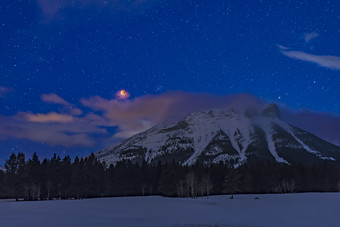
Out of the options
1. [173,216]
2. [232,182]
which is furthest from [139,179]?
[173,216]

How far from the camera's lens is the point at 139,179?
148 metres

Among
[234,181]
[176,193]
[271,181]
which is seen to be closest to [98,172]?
[176,193]

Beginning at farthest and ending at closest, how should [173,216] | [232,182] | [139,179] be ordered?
[139,179]
[232,182]
[173,216]

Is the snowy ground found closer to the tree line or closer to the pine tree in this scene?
the pine tree

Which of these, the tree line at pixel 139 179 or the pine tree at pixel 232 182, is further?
the tree line at pixel 139 179

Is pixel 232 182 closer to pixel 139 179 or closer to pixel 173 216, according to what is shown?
pixel 139 179

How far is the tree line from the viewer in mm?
123250

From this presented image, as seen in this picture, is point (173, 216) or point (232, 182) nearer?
point (173, 216)

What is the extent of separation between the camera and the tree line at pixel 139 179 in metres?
123

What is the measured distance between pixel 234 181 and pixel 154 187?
42614 millimetres

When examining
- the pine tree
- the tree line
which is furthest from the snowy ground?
Result: the tree line

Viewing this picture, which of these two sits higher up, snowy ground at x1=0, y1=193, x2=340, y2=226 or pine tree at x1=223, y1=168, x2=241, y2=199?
pine tree at x1=223, y1=168, x2=241, y2=199

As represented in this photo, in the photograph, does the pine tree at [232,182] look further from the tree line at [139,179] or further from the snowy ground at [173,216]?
the snowy ground at [173,216]

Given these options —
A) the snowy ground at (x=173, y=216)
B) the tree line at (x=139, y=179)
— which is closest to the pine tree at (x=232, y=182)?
the tree line at (x=139, y=179)
